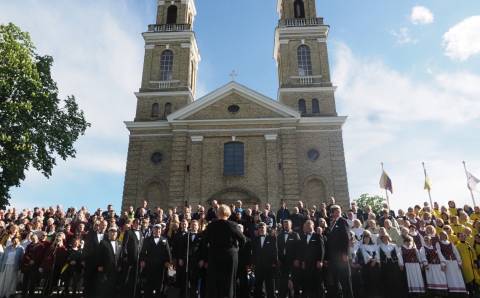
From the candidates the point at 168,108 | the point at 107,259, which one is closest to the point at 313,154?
the point at 168,108

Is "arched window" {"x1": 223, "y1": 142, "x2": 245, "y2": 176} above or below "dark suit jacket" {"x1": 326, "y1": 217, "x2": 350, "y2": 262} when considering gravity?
above

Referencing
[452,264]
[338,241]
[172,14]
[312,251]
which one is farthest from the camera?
[172,14]

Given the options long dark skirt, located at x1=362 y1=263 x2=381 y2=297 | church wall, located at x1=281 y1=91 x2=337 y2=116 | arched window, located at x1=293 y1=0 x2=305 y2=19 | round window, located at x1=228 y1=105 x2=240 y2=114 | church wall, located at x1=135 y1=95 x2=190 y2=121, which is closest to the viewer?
long dark skirt, located at x1=362 y1=263 x2=381 y2=297

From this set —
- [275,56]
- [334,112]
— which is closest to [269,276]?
[334,112]

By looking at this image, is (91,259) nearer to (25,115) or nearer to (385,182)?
(25,115)

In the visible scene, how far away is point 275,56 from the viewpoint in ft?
96.5

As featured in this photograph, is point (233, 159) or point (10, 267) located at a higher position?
point (233, 159)

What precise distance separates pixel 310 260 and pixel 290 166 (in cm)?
1307

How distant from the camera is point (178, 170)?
21.2 metres

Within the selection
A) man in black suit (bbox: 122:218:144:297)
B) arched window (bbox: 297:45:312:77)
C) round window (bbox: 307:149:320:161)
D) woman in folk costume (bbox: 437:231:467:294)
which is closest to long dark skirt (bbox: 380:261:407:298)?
woman in folk costume (bbox: 437:231:467:294)

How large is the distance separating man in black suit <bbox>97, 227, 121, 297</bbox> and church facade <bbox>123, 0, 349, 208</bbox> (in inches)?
465

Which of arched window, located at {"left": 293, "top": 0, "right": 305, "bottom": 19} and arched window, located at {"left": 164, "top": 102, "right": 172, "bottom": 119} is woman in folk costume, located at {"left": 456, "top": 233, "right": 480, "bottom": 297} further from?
arched window, located at {"left": 293, "top": 0, "right": 305, "bottom": 19}

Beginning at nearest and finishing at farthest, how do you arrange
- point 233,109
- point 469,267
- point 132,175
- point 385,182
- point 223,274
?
1. point 223,274
2. point 469,267
3. point 132,175
4. point 385,182
5. point 233,109

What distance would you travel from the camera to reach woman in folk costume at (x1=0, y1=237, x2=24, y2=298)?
29.8 feet
